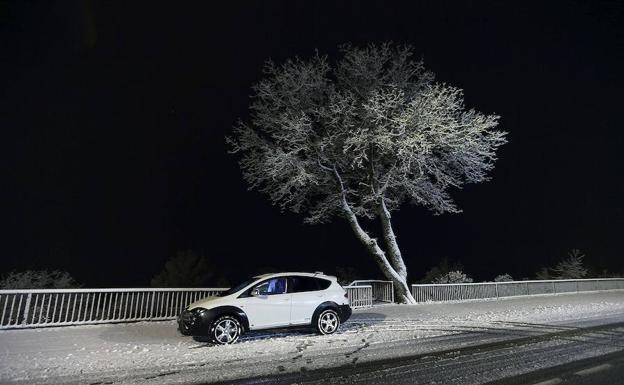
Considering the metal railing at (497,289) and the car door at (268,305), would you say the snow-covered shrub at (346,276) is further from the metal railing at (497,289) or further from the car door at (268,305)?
the car door at (268,305)

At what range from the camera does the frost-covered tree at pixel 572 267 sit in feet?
139

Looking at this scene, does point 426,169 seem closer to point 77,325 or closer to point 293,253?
point 77,325

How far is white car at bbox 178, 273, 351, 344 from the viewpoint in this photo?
10.3m

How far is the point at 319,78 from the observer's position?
779 inches

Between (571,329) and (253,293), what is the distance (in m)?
9.31

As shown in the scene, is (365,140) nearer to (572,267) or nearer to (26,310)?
(26,310)

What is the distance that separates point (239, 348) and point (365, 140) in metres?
11.1

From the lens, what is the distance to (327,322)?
1161 centimetres

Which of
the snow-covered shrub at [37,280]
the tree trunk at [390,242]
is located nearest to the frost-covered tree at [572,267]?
the tree trunk at [390,242]

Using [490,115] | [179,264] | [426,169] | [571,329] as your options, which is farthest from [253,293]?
[179,264]

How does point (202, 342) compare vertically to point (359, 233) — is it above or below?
below

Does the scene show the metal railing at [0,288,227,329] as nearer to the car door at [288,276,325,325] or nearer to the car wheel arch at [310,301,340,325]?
the car door at [288,276,325,325]

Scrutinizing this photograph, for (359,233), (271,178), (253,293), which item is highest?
(271,178)

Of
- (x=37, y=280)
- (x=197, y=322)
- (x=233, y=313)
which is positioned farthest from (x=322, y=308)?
(x=37, y=280)
